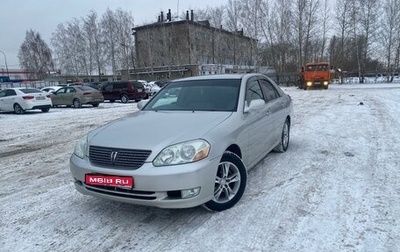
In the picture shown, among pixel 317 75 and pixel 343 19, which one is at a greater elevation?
pixel 343 19

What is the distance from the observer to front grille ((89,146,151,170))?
318 centimetres

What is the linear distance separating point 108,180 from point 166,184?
638 millimetres

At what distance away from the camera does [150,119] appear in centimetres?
409

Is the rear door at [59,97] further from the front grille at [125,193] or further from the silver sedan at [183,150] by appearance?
the front grille at [125,193]

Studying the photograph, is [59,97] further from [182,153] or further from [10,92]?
[182,153]

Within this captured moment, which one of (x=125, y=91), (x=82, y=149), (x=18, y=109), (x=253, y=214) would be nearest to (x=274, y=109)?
(x=253, y=214)

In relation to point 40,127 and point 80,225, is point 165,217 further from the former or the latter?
point 40,127

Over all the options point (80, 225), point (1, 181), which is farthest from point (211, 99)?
point (1, 181)

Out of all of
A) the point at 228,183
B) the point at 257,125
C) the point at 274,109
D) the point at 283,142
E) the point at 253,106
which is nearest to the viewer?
the point at 228,183

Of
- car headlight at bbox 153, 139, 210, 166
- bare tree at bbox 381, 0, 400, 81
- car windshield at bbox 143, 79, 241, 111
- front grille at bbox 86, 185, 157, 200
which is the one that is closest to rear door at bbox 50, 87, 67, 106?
car windshield at bbox 143, 79, 241, 111

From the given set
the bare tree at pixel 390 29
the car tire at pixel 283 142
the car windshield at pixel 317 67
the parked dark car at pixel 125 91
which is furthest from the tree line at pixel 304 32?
the car tire at pixel 283 142

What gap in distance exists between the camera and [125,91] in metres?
23.0

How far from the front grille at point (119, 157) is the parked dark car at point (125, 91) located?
65.2 feet

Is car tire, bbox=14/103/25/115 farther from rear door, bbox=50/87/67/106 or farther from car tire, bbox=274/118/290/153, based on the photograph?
car tire, bbox=274/118/290/153
